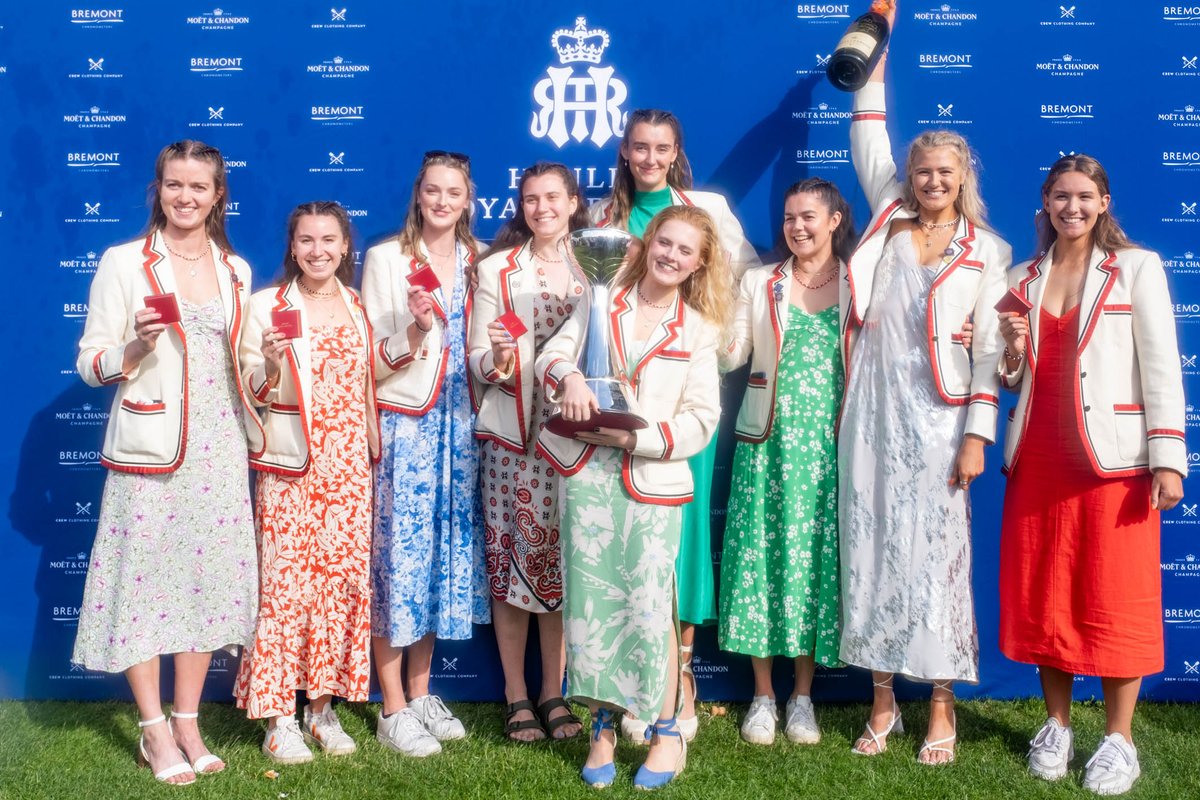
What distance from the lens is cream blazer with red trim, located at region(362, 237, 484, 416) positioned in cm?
382

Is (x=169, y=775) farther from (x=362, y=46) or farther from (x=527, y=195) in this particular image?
(x=362, y=46)

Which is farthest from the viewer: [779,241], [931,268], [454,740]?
[779,241]

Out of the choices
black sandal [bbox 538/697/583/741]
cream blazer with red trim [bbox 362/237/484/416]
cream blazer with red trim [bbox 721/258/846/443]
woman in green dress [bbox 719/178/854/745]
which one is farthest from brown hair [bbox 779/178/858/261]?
black sandal [bbox 538/697/583/741]

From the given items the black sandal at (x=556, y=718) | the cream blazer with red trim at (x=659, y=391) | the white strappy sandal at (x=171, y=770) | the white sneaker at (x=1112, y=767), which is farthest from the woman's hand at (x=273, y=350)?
the white sneaker at (x=1112, y=767)

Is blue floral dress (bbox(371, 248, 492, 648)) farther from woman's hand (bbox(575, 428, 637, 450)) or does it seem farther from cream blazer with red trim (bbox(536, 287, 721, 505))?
woman's hand (bbox(575, 428, 637, 450))

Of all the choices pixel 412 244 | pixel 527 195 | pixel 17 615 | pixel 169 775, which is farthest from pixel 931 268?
pixel 17 615

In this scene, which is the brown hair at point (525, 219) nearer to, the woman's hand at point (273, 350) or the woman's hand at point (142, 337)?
the woman's hand at point (273, 350)

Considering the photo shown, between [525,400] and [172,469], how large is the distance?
114cm

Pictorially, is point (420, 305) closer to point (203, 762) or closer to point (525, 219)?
point (525, 219)

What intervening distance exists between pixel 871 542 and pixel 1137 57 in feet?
7.27

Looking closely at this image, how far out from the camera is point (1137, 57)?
14.3ft

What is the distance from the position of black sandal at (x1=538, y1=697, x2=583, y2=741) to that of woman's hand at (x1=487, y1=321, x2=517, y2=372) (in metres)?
1.27

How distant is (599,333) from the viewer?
339 centimetres

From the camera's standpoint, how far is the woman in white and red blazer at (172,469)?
3537 mm
